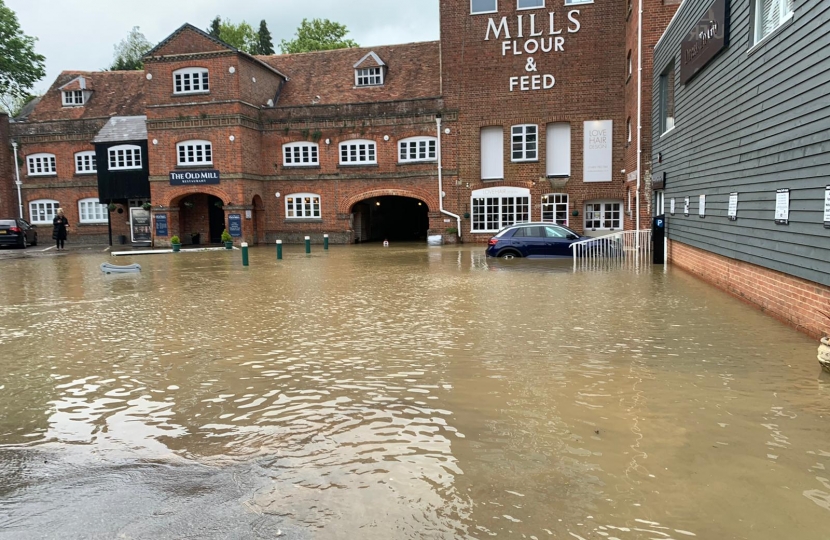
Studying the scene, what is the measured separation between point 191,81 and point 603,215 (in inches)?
808

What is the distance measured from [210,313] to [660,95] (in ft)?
49.1

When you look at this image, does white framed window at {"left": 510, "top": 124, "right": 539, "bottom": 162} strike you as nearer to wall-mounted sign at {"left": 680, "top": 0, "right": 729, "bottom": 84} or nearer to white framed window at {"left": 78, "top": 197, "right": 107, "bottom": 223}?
wall-mounted sign at {"left": 680, "top": 0, "right": 729, "bottom": 84}

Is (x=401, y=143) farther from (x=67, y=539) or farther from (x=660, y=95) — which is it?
(x=67, y=539)

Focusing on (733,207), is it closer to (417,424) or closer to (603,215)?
(417,424)

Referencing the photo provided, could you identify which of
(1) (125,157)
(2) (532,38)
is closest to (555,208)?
(2) (532,38)

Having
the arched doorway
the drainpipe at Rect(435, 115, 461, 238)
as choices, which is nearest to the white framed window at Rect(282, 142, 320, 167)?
the arched doorway

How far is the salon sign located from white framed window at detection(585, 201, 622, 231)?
574cm

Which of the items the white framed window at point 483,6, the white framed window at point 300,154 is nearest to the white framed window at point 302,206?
the white framed window at point 300,154

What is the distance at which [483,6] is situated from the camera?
1106 inches

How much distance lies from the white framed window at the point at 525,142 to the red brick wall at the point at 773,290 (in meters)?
15.1

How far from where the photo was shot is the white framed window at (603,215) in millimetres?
27891

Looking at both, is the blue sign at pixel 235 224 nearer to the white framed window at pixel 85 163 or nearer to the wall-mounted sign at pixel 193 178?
the wall-mounted sign at pixel 193 178

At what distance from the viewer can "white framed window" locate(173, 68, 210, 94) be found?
29.6m

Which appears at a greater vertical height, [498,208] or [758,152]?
[758,152]
